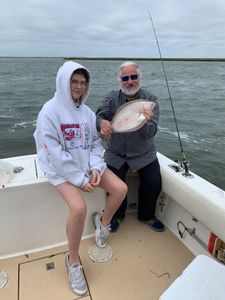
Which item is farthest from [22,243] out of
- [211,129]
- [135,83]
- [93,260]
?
[211,129]

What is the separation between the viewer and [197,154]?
311 inches

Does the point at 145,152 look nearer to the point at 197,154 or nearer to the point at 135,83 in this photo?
the point at 135,83

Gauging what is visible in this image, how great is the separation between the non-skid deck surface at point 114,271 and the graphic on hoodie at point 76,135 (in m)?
0.95

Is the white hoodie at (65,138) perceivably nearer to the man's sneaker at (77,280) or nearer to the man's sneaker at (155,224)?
the man's sneaker at (77,280)

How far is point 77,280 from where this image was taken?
2088 mm

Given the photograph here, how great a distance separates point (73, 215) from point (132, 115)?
0.91 m

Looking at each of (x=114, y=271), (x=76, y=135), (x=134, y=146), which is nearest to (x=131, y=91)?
(x=134, y=146)

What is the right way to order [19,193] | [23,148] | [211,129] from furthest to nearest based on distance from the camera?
[211,129]
[23,148]
[19,193]

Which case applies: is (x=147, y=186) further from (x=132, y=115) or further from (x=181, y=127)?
(x=181, y=127)

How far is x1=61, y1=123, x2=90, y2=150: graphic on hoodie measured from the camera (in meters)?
2.19

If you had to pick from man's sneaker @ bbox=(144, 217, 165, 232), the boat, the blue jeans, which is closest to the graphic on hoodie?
the boat

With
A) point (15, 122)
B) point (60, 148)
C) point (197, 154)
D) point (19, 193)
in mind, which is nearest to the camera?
point (60, 148)

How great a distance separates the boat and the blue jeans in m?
0.07

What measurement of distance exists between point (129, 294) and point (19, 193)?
44.5 inches
